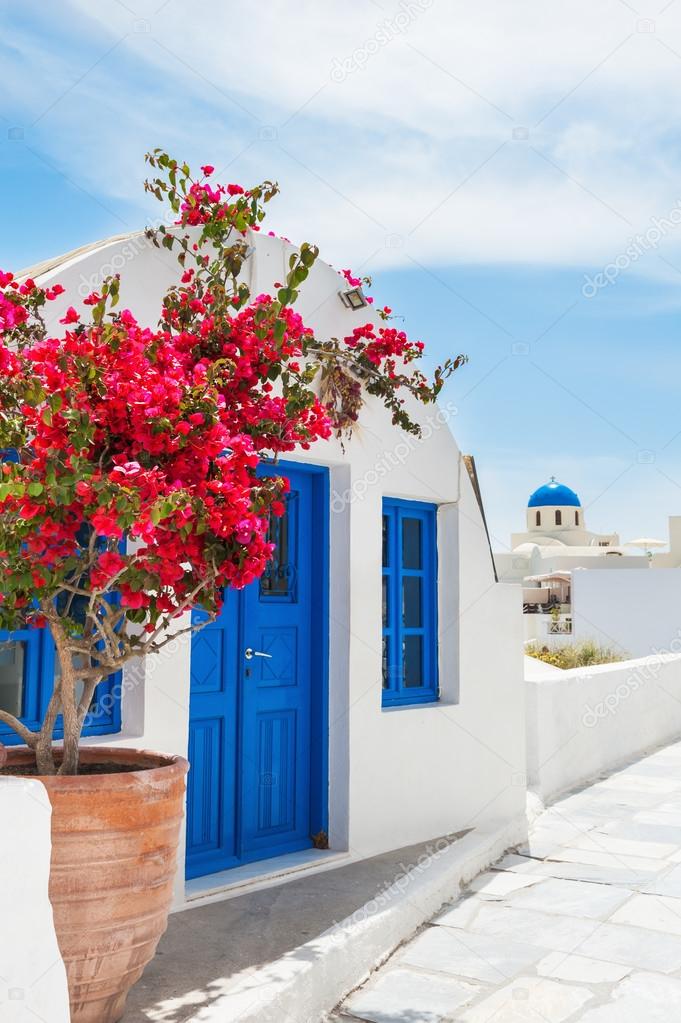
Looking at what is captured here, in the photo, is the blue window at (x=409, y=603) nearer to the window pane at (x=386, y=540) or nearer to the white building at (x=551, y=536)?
the window pane at (x=386, y=540)

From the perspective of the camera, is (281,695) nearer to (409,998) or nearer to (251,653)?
(251,653)

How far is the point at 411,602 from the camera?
6.72m

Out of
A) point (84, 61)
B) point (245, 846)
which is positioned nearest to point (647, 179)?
point (84, 61)

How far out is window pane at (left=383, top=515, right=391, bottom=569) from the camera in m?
6.48

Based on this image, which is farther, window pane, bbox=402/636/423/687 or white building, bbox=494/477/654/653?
white building, bbox=494/477/654/653

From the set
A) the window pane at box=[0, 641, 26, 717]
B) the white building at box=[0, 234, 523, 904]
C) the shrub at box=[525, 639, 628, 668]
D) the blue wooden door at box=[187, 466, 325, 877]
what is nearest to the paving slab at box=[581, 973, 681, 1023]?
the white building at box=[0, 234, 523, 904]

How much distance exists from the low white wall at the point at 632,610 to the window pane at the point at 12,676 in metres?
23.5

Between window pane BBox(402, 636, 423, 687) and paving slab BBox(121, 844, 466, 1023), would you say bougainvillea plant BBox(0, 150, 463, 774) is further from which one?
window pane BBox(402, 636, 423, 687)

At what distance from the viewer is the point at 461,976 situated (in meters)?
4.29

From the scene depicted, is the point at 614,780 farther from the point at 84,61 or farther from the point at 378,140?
the point at 84,61

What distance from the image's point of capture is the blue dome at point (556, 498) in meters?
54.5

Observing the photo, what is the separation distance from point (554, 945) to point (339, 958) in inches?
47.0

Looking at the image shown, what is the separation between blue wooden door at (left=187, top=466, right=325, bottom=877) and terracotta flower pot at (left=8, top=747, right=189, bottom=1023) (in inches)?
74.2

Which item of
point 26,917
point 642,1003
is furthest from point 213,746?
point 26,917
